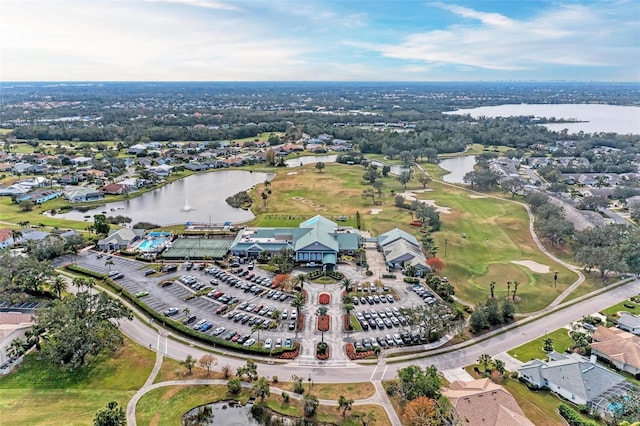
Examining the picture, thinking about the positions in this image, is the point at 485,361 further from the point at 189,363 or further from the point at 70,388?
the point at 70,388

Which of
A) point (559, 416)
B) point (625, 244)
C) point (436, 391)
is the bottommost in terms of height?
point (559, 416)

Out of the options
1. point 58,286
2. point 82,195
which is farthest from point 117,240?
point 82,195

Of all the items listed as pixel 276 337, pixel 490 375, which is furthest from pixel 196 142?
pixel 490 375

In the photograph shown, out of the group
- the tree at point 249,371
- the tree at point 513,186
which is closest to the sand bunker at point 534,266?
the tree at point 513,186

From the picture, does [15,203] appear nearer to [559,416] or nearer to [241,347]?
[241,347]

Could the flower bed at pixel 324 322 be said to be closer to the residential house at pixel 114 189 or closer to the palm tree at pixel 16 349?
the palm tree at pixel 16 349
